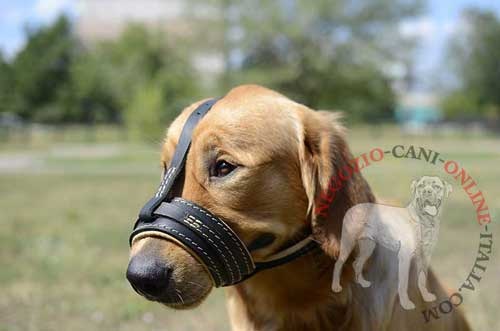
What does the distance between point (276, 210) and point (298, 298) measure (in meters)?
0.46

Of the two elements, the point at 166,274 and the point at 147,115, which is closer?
the point at 166,274

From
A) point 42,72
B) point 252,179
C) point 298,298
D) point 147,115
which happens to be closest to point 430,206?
point 298,298

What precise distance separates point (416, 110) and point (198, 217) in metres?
92.6

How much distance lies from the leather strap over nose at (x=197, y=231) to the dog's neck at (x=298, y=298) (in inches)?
3.3

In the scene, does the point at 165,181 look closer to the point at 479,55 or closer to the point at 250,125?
the point at 250,125

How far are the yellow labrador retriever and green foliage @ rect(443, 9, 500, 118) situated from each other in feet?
177

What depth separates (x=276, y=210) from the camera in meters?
2.80

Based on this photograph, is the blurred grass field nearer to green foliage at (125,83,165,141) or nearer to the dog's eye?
the dog's eye

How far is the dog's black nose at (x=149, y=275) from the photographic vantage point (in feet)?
8.16

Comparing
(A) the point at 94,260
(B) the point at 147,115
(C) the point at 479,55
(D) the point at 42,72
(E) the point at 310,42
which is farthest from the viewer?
(D) the point at 42,72

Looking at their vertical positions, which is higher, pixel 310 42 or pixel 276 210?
pixel 276 210

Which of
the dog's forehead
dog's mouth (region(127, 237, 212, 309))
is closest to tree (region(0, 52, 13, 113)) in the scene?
the dog's forehead

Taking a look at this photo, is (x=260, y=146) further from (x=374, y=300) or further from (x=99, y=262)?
(x=99, y=262)

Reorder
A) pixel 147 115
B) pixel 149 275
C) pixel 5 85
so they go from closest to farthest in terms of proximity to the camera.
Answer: pixel 149 275
pixel 147 115
pixel 5 85
